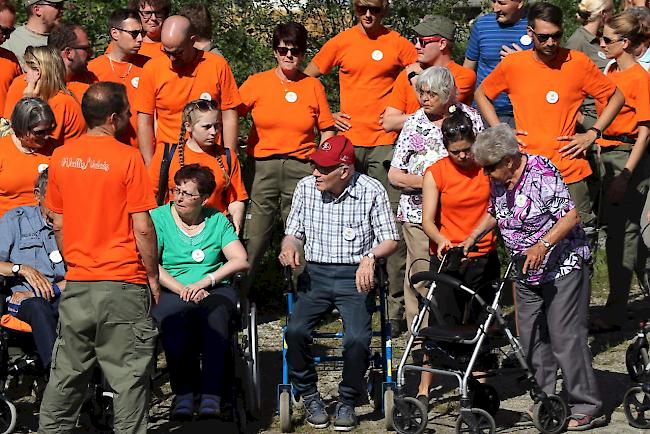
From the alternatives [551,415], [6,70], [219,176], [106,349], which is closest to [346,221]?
[219,176]

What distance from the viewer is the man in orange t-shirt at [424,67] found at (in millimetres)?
9555

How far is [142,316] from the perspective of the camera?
22.8ft

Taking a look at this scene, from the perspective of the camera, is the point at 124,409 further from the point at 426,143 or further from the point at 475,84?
the point at 475,84

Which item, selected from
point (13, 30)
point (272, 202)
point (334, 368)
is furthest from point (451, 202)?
point (13, 30)

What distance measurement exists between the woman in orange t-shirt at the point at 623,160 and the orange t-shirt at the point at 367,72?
5.03 ft

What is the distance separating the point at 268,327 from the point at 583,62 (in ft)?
10.6

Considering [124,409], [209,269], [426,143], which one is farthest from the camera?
[426,143]

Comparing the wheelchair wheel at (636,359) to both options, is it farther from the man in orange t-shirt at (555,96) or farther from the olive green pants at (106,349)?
the olive green pants at (106,349)

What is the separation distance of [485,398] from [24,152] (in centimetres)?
323

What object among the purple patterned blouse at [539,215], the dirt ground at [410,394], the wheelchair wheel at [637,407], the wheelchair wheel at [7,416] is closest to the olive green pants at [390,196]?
the dirt ground at [410,394]

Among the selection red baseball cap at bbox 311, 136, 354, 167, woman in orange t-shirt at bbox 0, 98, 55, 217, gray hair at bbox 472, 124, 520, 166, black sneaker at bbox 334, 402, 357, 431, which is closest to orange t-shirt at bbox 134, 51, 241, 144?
woman in orange t-shirt at bbox 0, 98, 55, 217

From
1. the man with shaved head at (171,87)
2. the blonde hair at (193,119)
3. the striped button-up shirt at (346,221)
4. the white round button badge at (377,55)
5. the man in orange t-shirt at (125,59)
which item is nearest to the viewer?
the striped button-up shirt at (346,221)

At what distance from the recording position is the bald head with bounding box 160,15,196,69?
357 inches

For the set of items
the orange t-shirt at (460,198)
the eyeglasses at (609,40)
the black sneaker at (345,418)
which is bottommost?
the black sneaker at (345,418)
